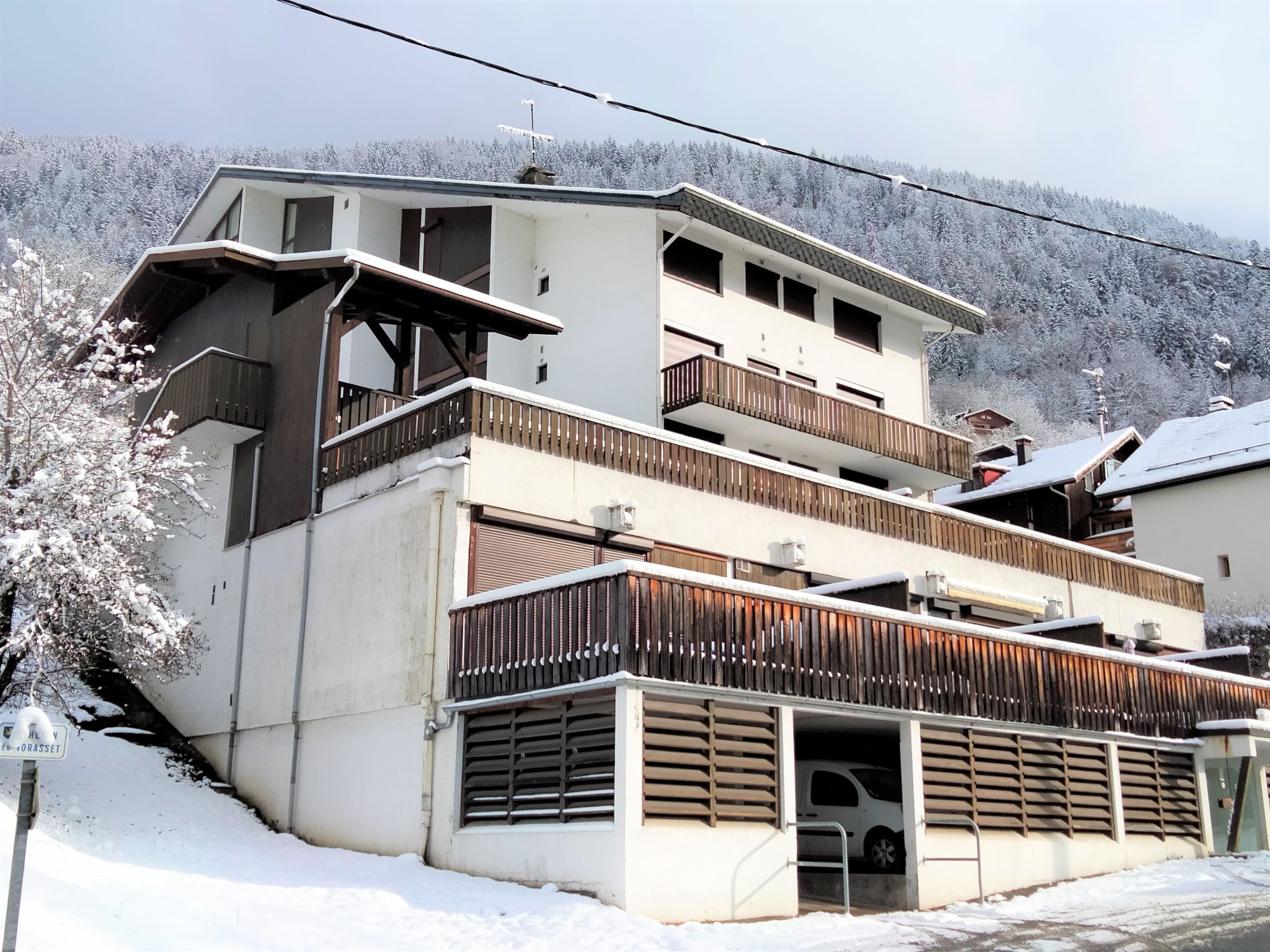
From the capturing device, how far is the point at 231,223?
30.7 metres

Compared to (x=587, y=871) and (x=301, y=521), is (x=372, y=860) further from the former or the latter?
(x=301, y=521)

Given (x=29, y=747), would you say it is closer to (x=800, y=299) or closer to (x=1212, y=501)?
(x=800, y=299)

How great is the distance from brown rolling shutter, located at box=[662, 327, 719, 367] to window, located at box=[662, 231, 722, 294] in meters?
1.21

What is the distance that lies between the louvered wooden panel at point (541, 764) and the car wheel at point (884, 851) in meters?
5.36

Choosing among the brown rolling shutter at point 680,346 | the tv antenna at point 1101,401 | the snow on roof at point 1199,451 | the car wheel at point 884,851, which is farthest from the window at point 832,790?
the tv antenna at point 1101,401

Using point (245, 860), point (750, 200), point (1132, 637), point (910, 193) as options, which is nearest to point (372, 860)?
point (245, 860)

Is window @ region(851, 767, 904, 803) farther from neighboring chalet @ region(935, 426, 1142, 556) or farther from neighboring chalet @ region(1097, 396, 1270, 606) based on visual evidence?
neighboring chalet @ region(935, 426, 1142, 556)

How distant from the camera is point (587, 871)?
1395 centimetres

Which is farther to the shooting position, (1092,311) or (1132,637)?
(1092,311)

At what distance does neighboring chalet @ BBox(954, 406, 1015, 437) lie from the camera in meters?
86.3

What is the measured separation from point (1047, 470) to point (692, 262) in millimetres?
29850

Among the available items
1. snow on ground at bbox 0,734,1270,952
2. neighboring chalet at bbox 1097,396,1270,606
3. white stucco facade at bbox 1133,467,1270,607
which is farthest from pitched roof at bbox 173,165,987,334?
snow on ground at bbox 0,734,1270,952

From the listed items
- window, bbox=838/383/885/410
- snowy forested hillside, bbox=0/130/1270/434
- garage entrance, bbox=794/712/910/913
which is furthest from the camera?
snowy forested hillside, bbox=0/130/1270/434

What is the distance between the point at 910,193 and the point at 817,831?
119420 millimetres
